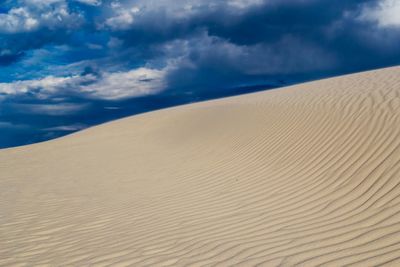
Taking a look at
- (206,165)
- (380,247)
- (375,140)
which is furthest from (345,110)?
(380,247)

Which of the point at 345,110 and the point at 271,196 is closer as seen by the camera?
the point at 271,196

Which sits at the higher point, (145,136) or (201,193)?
(145,136)

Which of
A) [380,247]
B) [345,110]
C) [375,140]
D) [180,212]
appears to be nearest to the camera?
[380,247]

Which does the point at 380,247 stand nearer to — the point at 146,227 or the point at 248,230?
the point at 248,230

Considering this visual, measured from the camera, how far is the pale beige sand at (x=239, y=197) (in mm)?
4090

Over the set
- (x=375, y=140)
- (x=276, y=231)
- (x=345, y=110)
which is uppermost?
(x=345, y=110)

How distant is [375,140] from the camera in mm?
6648

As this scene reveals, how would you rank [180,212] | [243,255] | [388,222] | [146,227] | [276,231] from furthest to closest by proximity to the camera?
1. [180,212]
2. [146,227]
3. [276,231]
4. [388,222]
5. [243,255]

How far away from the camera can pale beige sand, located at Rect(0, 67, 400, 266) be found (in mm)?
4090

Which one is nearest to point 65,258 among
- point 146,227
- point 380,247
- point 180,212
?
point 146,227

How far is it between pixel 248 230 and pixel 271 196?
60.3 inches

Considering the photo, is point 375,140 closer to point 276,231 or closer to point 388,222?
point 388,222

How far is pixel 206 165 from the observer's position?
29.9ft

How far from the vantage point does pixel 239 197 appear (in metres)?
6.31
